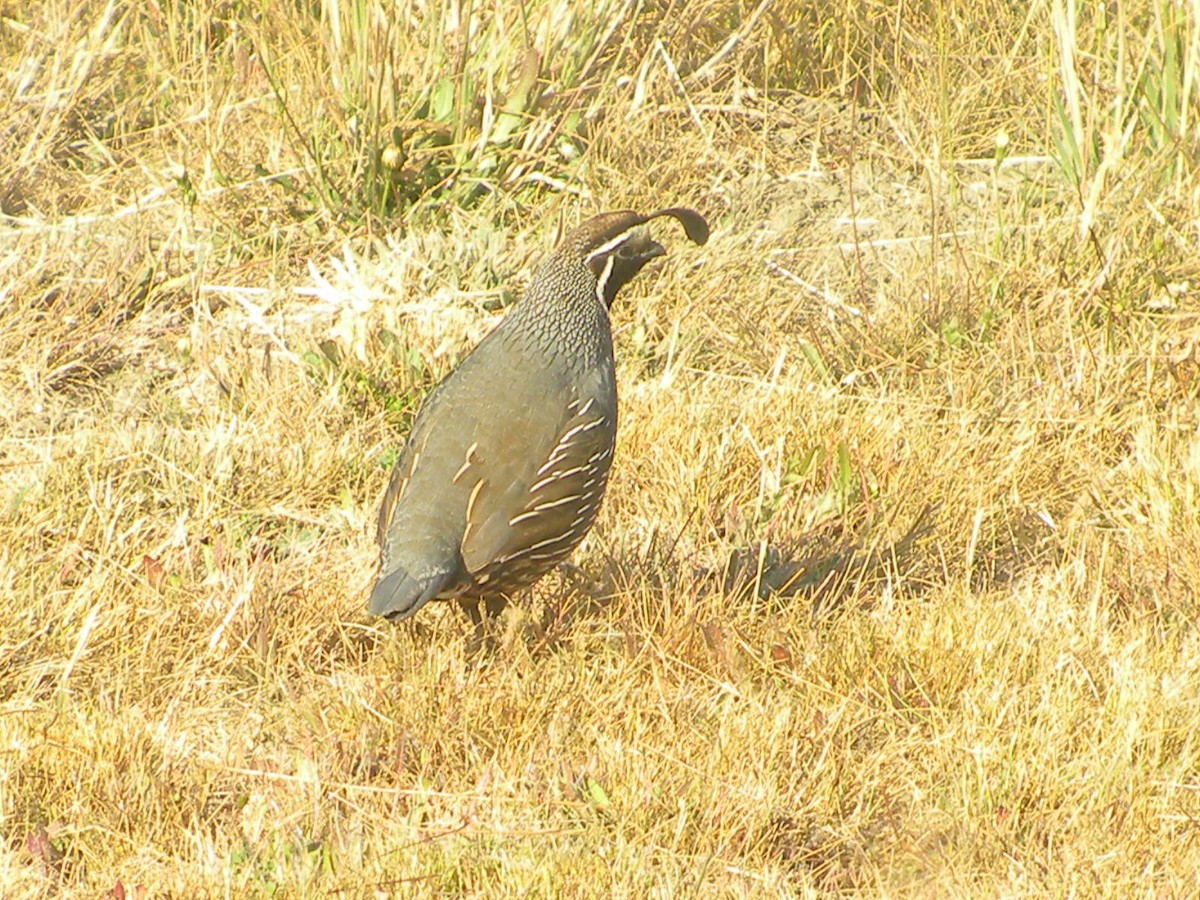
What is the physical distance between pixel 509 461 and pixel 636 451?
0.76 meters

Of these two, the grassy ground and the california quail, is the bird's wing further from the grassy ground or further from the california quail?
the grassy ground

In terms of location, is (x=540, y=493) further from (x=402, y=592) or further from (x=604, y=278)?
(x=604, y=278)

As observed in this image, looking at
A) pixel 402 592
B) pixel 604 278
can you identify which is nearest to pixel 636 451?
pixel 604 278

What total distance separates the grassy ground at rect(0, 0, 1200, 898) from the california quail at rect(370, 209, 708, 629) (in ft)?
0.68

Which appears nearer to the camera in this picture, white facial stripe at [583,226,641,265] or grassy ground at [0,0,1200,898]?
grassy ground at [0,0,1200,898]

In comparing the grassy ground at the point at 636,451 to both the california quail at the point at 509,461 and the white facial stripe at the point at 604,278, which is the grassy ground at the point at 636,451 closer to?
the california quail at the point at 509,461

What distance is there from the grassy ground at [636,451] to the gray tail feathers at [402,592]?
193 mm

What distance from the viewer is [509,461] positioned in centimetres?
379

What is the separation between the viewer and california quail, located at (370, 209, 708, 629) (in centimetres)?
363

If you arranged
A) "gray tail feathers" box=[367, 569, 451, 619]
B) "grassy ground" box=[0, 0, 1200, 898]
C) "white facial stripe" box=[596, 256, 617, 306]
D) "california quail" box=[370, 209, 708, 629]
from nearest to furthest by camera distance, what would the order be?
1. "grassy ground" box=[0, 0, 1200, 898]
2. "gray tail feathers" box=[367, 569, 451, 619]
3. "california quail" box=[370, 209, 708, 629]
4. "white facial stripe" box=[596, 256, 617, 306]

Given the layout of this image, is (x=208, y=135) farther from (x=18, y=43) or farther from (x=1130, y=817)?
(x=1130, y=817)

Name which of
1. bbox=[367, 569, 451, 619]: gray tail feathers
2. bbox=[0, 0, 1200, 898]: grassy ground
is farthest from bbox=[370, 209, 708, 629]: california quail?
bbox=[0, 0, 1200, 898]: grassy ground

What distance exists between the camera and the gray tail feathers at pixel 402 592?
3.41 metres

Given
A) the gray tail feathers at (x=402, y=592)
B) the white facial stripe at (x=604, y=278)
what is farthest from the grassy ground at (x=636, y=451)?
the white facial stripe at (x=604, y=278)
